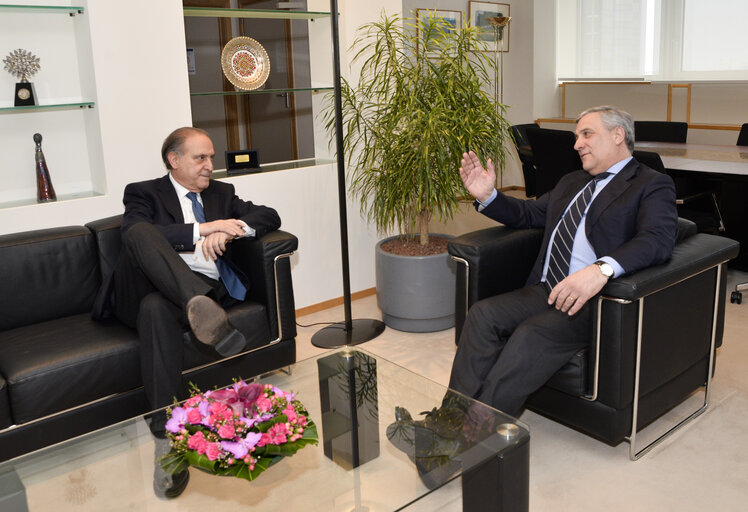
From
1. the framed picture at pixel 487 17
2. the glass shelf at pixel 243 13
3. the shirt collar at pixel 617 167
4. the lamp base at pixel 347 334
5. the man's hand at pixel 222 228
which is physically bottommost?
the lamp base at pixel 347 334

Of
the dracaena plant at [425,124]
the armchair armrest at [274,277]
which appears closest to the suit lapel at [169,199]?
the armchair armrest at [274,277]

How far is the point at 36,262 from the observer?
289cm

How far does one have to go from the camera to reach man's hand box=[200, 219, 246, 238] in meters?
2.94

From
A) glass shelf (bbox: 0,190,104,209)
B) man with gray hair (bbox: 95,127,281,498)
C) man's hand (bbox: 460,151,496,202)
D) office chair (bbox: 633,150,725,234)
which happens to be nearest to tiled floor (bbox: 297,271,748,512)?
man's hand (bbox: 460,151,496,202)

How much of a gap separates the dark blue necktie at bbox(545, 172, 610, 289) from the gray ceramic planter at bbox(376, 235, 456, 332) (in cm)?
105

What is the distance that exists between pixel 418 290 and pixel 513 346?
→ 134 centimetres

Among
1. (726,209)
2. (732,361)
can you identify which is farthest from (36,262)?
(726,209)

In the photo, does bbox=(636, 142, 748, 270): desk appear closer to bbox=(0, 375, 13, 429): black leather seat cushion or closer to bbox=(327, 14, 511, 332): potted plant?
bbox=(327, 14, 511, 332): potted plant

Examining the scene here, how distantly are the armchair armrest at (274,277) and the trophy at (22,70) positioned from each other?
1.17 m

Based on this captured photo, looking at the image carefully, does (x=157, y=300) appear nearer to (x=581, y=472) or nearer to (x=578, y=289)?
(x=578, y=289)

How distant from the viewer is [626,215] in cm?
259

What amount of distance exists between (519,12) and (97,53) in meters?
5.24

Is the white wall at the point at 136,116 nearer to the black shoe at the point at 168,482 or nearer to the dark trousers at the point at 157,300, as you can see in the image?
the dark trousers at the point at 157,300

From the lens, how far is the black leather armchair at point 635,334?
7.69 feet
